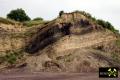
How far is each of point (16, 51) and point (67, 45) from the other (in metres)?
8.99

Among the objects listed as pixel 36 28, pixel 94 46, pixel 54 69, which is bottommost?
pixel 54 69

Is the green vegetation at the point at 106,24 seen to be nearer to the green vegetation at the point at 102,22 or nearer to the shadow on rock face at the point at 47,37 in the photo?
the green vegetation at the point at 102,22

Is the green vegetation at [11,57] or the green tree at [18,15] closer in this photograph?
the green vegetation at [11,57]

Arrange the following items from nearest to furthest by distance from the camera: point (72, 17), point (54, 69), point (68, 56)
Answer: point (54, 69), point (68, 56), point (72, 17)

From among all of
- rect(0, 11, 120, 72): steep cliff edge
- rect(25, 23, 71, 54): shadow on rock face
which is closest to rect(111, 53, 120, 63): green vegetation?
rect(0, 11, 120, 72): steep cliff edge

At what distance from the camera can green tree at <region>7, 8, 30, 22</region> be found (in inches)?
3000

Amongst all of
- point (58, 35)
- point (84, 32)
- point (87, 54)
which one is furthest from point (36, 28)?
point (87, 54)

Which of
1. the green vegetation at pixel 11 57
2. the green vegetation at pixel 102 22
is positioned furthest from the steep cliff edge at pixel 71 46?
the green vegetation at pixel 11 57

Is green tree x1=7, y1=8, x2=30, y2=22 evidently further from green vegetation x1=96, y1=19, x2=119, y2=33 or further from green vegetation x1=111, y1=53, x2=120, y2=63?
green vegetation x1=111, y1=53, x2=120, y2=63

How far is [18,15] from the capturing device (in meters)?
76.2

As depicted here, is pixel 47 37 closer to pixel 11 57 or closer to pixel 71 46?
pixel 71 46

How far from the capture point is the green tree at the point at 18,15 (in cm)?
7619

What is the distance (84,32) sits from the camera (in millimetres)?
52125

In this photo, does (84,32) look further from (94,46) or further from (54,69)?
(54,69)
